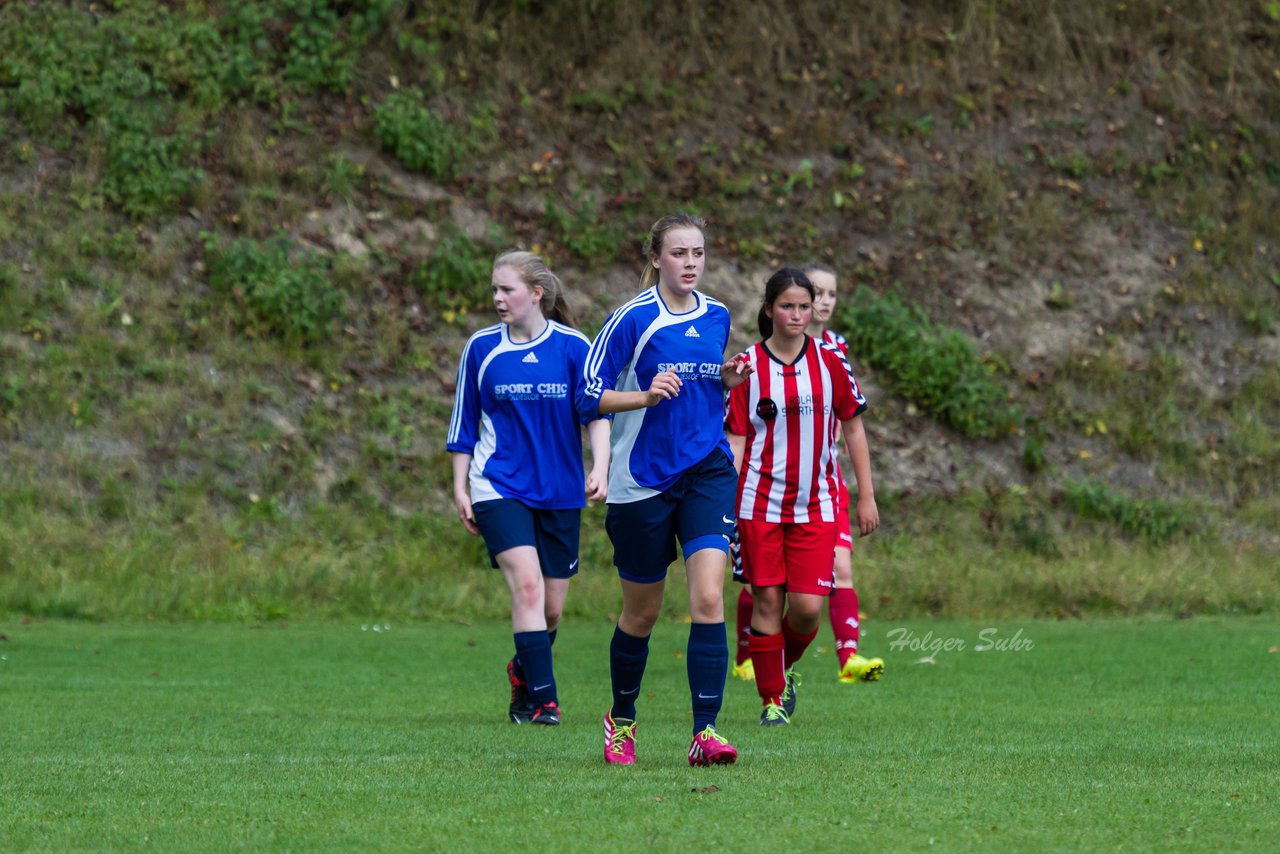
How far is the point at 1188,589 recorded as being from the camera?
15.5 metres

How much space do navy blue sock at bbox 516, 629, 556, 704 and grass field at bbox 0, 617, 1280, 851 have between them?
32 centimetres

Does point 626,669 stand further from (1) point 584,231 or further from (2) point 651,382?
(1) point 584,231

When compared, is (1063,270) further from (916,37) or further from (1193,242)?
(916,37)

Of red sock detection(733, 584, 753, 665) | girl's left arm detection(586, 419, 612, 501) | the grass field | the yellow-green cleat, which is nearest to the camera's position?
the grass field

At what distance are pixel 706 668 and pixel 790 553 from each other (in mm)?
2053

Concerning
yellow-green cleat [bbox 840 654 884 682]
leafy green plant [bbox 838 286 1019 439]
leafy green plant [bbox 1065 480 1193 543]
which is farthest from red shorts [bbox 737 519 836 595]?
leafy green plant [bbox 838 286 1019 439]

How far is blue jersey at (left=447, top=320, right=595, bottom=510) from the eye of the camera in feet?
27.8

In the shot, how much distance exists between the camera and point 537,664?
8.29 m

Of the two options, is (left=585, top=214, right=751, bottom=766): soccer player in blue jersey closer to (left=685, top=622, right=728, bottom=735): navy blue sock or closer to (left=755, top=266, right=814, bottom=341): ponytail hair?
(left=685, top=622, right=728, bottom=735): navy blue sock

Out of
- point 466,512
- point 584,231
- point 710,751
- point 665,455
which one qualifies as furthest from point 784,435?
point 584,231

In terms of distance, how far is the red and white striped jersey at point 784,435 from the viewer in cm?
853

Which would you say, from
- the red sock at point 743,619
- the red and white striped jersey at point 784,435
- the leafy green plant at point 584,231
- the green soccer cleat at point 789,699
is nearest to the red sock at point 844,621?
the red sock at point 743,619

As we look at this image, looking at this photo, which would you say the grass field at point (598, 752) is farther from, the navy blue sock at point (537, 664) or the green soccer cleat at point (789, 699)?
the navy blue sock at point (537, 664)

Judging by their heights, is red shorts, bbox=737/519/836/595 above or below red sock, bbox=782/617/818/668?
above
